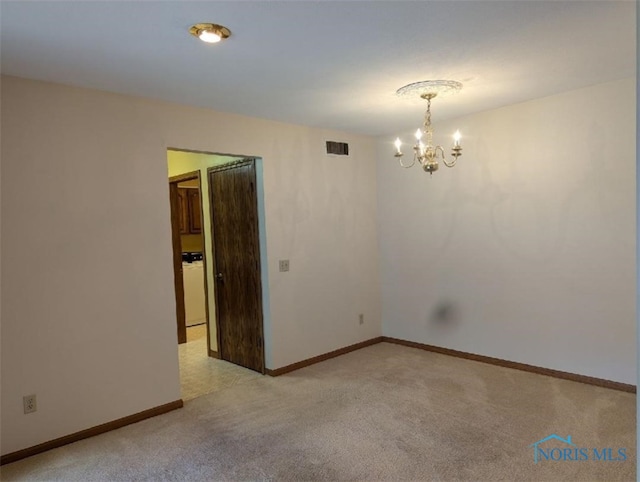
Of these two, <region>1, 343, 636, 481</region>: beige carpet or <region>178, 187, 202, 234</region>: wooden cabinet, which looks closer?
<region>1, 343, 636, 481</region>: beige carpet

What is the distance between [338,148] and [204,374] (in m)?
2.72

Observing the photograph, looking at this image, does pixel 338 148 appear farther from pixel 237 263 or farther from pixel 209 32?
pixel 209 32

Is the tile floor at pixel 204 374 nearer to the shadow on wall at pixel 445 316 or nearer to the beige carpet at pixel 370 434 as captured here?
the beige carpet at pixel 370 434

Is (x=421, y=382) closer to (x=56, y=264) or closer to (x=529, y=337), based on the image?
(x=529, y=337)

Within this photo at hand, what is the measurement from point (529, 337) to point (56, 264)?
390cm

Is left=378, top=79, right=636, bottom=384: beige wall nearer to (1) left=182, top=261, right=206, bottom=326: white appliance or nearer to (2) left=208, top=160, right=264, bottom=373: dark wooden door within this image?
(2) left=208, top=160, right=264, bottom=373: dark wooden door

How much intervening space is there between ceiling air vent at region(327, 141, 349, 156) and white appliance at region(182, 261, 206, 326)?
9.32 feet

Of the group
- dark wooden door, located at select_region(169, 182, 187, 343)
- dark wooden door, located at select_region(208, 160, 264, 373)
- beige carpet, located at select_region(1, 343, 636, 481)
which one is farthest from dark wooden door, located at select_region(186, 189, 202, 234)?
beige carpet, located at select_region(1, 343, 636, 481)

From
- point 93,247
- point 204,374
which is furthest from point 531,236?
point 93,247

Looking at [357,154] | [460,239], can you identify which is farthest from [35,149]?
[460,239]

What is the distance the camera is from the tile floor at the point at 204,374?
4039 millimetres

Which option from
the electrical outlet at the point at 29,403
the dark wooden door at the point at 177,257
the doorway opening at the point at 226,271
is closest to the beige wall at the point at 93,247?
the electrical outlet at the point at 29,403

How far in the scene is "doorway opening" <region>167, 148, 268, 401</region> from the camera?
434 cm

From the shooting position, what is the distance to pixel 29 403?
9.47ft
